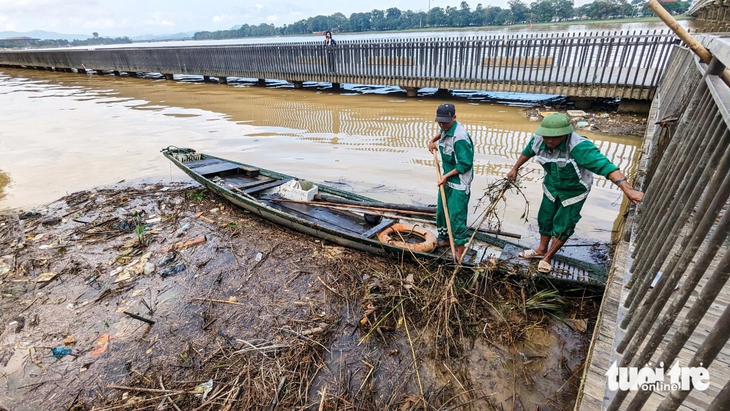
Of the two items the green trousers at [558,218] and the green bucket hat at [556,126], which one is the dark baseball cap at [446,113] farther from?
the green trousers at [558,218]

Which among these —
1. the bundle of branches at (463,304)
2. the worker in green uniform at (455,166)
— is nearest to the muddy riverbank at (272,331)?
the bundle of branches at (463,304)

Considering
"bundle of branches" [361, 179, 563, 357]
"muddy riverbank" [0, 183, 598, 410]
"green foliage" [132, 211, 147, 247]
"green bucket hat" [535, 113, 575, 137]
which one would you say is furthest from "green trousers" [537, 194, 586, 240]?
"green foliage" [132, 211, 147, 247]

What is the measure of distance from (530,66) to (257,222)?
10.9 meters

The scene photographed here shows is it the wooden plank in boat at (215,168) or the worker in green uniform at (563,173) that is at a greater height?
the worker in green uniform at (563,173)

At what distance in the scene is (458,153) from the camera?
4129 millimetres

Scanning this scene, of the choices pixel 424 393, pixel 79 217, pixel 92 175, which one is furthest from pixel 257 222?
pixel 92 175

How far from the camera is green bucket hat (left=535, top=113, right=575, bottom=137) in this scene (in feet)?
11.1

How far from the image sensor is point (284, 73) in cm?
1900

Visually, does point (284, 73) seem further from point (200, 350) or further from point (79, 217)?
point (200, 350)

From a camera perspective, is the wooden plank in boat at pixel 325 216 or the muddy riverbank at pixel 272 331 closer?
the muddy riverbank at pixel 272 331

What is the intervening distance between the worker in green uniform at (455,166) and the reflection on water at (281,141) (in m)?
1.81

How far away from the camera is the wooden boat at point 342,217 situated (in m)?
4.41

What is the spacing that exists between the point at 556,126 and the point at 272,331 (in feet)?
12.2

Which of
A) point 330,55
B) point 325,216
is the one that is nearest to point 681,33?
point 325,216
